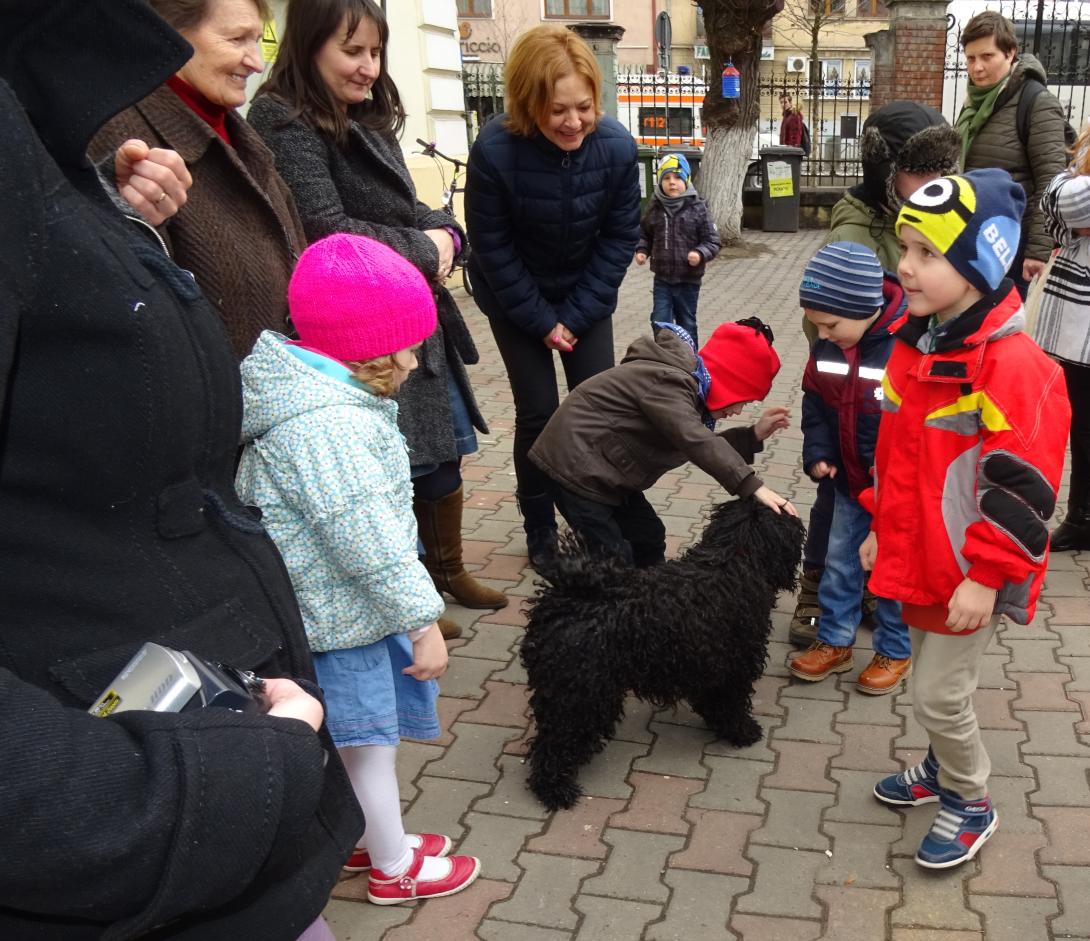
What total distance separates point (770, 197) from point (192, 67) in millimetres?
14176

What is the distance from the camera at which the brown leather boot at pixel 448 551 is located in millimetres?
3801

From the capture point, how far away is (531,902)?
2531 mm

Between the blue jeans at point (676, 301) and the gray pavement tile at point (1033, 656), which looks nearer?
the gray pavement tile at point (1033, 656)

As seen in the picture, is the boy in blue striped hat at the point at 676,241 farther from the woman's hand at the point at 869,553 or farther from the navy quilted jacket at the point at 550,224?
the woman's hand at the point at 869,553

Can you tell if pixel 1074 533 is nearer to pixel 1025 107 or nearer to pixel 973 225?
pixel 1025 107

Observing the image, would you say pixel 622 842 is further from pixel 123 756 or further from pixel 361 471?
pixel 123 756

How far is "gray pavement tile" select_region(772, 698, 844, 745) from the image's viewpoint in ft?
10.5

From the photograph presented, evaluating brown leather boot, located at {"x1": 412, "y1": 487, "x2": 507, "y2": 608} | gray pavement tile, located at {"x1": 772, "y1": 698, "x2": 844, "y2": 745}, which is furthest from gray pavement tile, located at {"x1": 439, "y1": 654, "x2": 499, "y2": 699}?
gray pavement tile, located at {"x1": 772, "y1": 698, "x2": 844, "y2": 745}

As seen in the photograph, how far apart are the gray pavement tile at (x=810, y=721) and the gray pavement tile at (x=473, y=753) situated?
0.87m

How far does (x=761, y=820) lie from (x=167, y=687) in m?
2.14

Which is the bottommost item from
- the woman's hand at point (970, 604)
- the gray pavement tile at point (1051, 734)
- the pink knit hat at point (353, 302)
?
the gray pavement tile at point (1051, 734)

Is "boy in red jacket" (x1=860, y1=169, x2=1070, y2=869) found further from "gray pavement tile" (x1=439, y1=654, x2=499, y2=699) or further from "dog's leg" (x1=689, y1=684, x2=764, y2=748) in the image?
"gray pavement tile" (x1=439, y1=654, x2=499, y2=699)

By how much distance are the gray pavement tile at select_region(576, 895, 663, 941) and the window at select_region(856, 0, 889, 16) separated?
3673cm

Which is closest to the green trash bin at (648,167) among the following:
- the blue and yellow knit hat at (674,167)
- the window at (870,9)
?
the blue and yellow knit hat at (674,167)
